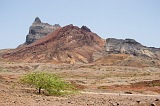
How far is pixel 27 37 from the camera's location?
589 ft

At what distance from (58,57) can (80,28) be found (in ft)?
103

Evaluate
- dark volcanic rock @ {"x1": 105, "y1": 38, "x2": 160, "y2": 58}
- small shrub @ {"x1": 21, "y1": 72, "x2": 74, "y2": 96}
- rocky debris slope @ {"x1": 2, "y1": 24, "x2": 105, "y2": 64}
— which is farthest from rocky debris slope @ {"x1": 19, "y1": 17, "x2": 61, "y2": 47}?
small shrub @ {"x1": 21, "y1": 72, "x2": 74, "y2": 96}

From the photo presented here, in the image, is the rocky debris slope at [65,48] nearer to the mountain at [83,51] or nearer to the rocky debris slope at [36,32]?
the mountain at [83,51]

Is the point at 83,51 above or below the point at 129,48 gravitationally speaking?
below

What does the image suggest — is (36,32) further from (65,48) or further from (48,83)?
(48,83)

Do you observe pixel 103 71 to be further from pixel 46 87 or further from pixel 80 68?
pixel 46 87

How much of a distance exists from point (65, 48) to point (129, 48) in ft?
85.8

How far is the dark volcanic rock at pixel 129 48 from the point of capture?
138 meters

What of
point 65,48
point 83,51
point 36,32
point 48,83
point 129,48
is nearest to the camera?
point 48,83

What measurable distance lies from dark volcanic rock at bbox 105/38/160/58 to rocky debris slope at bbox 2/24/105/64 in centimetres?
601

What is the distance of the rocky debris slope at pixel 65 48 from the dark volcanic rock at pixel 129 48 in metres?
6.01

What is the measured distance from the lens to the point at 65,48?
133 metres

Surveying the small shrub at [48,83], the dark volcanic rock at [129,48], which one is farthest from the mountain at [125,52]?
the small shrub at [48,83]

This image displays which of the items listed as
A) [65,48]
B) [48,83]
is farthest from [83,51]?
[48,83]
